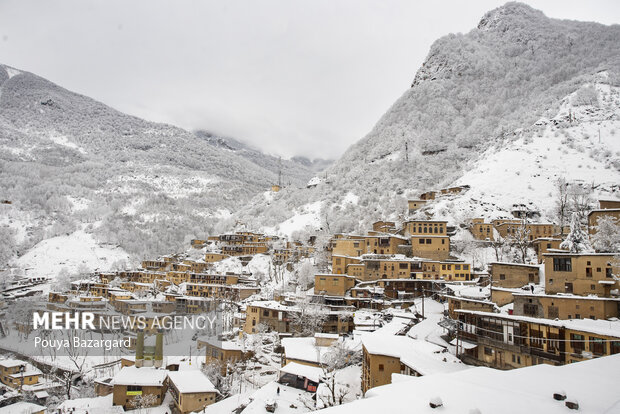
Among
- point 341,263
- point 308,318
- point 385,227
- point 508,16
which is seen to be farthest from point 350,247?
point 508,16

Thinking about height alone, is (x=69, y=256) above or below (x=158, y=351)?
above

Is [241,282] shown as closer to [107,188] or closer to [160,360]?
[160,360]

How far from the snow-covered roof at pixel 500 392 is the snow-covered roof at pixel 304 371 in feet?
Result: 68.3

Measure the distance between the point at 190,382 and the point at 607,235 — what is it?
117 ft

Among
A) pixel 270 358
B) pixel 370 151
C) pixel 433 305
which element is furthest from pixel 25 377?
pixel 370 151

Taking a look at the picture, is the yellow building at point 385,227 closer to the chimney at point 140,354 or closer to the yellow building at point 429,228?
the yellow building at point 429,228

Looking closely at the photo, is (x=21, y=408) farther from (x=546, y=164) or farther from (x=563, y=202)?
(x=546, y=164)

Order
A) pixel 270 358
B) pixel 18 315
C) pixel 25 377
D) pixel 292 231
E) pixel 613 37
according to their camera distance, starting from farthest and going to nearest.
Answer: pixel 613 37 → pixel 292 231 → pixel 18 315 → pixel 25 377 → pixel 270 358

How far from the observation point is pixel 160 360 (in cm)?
3847

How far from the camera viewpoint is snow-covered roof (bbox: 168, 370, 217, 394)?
29737mm

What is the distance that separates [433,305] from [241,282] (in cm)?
3556

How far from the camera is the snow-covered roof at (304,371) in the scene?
27.6 meters

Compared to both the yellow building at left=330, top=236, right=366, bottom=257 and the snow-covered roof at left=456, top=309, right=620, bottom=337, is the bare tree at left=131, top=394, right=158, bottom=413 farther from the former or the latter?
the yellow building at left=330, top=236, right=366, bottom=257

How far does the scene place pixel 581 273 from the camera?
2428cm
